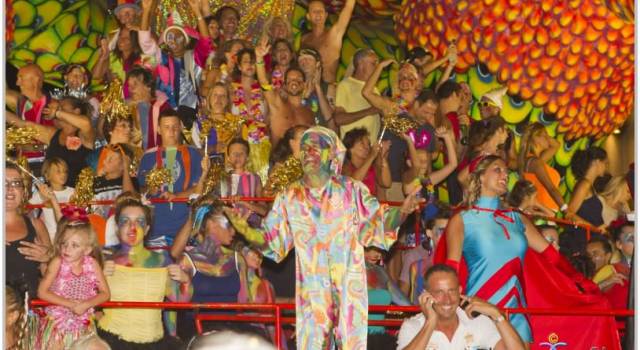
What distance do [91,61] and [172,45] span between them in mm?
1470

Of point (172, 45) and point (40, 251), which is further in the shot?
point (172, 45)

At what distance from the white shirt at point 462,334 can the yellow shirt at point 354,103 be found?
334cm

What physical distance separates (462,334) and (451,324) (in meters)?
0.09

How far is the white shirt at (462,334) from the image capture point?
9.89 m

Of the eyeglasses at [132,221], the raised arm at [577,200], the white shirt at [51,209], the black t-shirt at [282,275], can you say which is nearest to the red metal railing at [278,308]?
the eyeglasses at [132,221]

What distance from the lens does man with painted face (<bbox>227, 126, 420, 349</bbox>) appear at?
985 cm

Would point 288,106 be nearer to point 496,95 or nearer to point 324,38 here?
point 324,38

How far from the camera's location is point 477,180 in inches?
426

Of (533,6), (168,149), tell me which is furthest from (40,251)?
(533,6)

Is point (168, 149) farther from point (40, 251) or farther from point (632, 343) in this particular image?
point (632, 343)

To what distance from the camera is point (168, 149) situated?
487 inches

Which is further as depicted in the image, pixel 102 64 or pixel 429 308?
pixel 102 64

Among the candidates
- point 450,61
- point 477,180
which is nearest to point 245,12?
point 450,61

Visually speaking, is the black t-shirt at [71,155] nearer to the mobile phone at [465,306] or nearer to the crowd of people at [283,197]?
the crowd of people at [283,197]
